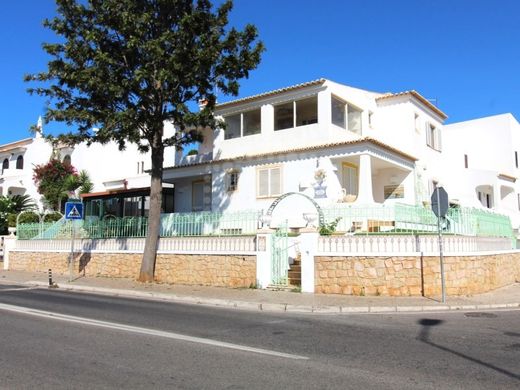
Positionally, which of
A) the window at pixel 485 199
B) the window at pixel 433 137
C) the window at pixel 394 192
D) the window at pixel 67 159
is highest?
the window at pixel 67 159

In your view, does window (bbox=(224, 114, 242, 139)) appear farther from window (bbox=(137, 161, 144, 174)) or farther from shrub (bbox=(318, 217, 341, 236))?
window (bbox=(137, 161, 144, 174))

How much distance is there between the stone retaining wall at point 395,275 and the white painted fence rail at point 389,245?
0.20m

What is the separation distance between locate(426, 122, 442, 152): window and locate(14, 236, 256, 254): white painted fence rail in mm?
14043

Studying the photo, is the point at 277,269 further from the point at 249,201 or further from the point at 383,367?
the point at 383,367

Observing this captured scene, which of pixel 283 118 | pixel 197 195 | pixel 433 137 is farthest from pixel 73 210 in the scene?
pixel 433 137

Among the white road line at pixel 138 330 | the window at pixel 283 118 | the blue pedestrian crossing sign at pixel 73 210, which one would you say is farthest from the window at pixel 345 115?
the white road line at pixel 138 330

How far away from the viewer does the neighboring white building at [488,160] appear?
29.0 metres

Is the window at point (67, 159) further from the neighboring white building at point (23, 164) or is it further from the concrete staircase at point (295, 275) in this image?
the concrete staircase at point (295, 275)

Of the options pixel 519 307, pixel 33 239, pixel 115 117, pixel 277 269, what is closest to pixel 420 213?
pixel 519 307

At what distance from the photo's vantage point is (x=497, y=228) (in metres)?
17.8

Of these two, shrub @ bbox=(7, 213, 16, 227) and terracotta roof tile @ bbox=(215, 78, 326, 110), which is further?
shrub @ bbox=(7, 213, 16, 227)

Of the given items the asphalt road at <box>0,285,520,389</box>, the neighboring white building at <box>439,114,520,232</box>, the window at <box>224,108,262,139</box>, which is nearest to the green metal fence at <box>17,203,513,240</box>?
the asphalt road at <box>0,285,520,389</box>

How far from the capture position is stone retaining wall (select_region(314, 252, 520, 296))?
43.9 ft

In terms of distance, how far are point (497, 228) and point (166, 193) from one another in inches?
656
